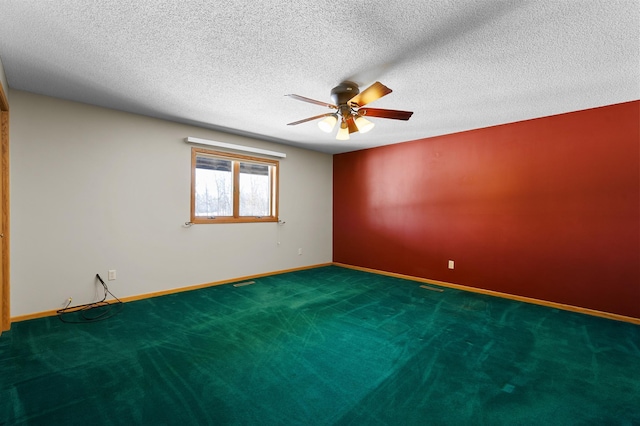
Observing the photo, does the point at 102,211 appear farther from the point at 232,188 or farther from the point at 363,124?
the point at 363,124

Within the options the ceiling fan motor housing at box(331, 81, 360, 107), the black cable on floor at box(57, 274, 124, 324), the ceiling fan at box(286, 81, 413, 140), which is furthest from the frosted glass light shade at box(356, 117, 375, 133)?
the black cable on floor at box(57, 274, 124, 324)

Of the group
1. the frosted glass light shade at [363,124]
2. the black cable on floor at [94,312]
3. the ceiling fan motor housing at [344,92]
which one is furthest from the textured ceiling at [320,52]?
the black cable on floor at [94,312]

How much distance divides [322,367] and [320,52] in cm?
243

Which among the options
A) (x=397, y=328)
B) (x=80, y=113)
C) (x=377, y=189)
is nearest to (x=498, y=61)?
(x=397, y=328)

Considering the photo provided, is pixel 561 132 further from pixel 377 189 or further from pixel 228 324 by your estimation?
pixel 228 324

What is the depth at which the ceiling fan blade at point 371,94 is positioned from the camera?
7.47 feet

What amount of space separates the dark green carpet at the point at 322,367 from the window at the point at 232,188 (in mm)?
1588

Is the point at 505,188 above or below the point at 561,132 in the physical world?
below

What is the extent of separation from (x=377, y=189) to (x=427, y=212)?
3.54 ft

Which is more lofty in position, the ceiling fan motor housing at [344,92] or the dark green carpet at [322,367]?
the ceiling fan motor housing at [344,92]

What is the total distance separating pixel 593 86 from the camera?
9.14ft

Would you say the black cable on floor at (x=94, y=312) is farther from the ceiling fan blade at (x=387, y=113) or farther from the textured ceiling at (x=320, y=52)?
the ceiling fan blade at (x=387, y=113)

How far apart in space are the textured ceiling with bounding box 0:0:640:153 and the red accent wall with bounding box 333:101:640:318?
20.3 inches

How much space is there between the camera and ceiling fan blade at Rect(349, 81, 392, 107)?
7.47 feet
